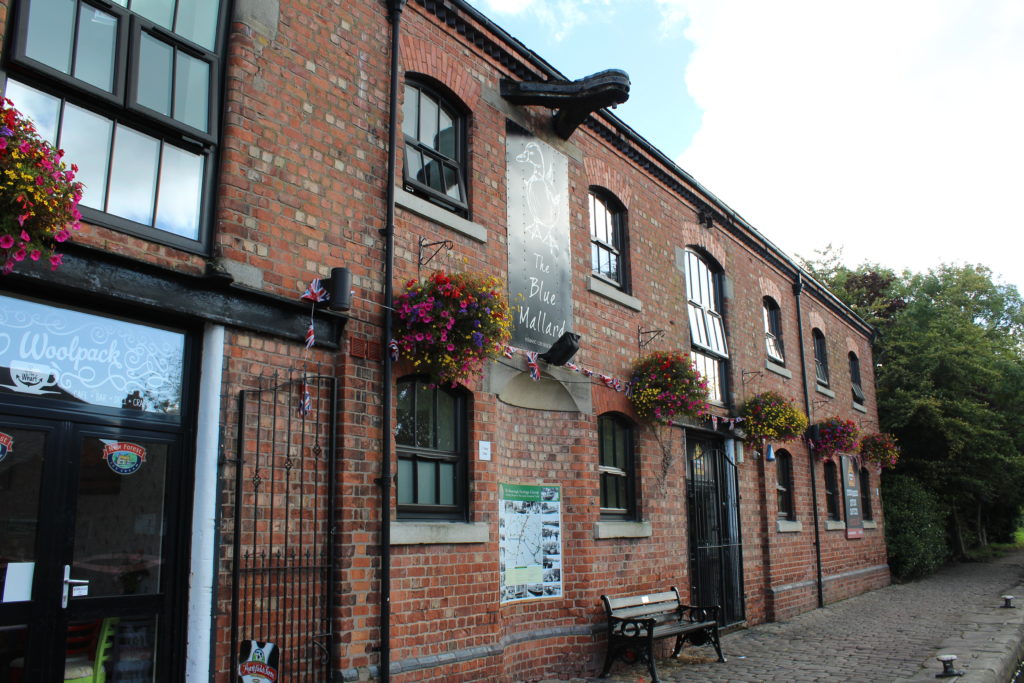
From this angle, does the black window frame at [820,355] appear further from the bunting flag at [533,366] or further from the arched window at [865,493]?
the bunting flag at [533,366]

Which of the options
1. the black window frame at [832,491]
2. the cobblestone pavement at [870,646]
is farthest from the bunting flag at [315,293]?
the black window frame at [832,491]

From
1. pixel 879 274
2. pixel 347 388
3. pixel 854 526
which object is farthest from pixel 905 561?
pixel 347 388

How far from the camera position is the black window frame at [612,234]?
1070 cm

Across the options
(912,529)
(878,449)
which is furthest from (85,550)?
(912,529)

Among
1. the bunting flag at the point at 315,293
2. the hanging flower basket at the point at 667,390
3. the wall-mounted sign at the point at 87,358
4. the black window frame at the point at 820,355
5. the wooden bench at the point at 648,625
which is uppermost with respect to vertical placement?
the black window frame at the point at 820,355

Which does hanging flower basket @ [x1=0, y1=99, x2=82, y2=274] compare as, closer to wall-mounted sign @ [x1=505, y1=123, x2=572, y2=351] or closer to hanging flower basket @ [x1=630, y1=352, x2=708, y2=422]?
wall-mounted sign @ [x1=505, y1=123, x2=572, y2=351]

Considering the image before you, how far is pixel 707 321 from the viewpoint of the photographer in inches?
522

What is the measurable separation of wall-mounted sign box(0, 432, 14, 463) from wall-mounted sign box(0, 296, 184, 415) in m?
0.28

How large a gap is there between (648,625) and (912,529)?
600 inches

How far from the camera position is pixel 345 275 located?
656 cm

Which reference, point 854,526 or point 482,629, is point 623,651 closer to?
point 482,629

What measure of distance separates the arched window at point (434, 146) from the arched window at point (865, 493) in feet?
49.7

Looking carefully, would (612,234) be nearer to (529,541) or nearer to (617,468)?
(617,468)

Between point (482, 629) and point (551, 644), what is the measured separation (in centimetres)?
123
